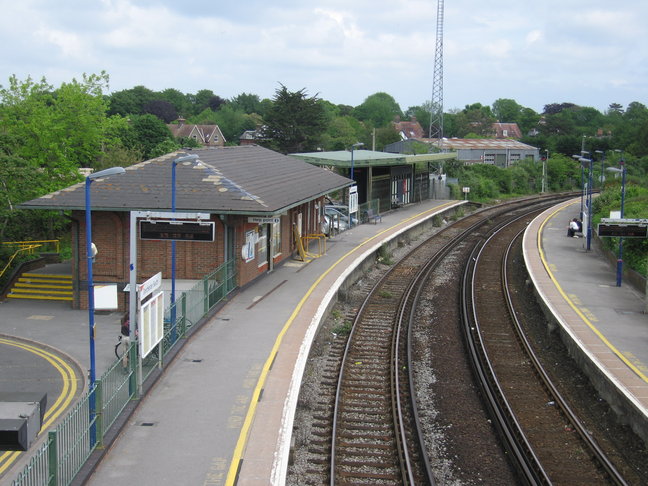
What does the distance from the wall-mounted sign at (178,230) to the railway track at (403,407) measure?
424 cm

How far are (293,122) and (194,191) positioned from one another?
53.8 meters

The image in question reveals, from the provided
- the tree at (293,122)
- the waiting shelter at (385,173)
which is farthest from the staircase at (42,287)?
the tree at (293,122)

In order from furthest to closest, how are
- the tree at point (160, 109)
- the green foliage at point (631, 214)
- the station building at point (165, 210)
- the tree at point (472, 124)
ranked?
the tree at point (160, 109) → the tree at point (472, 124) → the green foliage at point (631, 214) → the station building at point (165, 210)

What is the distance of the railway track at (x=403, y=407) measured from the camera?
1164 cm

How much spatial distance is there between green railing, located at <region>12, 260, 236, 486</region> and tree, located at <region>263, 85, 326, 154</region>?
5916cm

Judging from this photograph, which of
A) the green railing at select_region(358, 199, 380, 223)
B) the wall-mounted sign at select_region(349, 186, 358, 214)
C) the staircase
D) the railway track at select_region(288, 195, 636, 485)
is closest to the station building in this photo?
the staircase

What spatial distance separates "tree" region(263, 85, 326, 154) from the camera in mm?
73625

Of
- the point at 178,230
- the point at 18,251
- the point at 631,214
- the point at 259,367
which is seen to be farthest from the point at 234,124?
the point at 259,367

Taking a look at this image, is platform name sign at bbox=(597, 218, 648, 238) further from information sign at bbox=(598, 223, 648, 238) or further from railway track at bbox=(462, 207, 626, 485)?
railway track at bbox=(462, 207, 626, 485)

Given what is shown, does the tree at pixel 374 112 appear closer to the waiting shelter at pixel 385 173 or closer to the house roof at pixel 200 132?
the house roof at pixel 200 132

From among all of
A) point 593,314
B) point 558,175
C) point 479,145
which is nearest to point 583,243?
point 593,314

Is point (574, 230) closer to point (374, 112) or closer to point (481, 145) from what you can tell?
point (481, 145)

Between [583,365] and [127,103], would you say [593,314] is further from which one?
[127,103]

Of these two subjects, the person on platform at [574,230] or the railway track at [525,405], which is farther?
the person on platform at [574,230]
